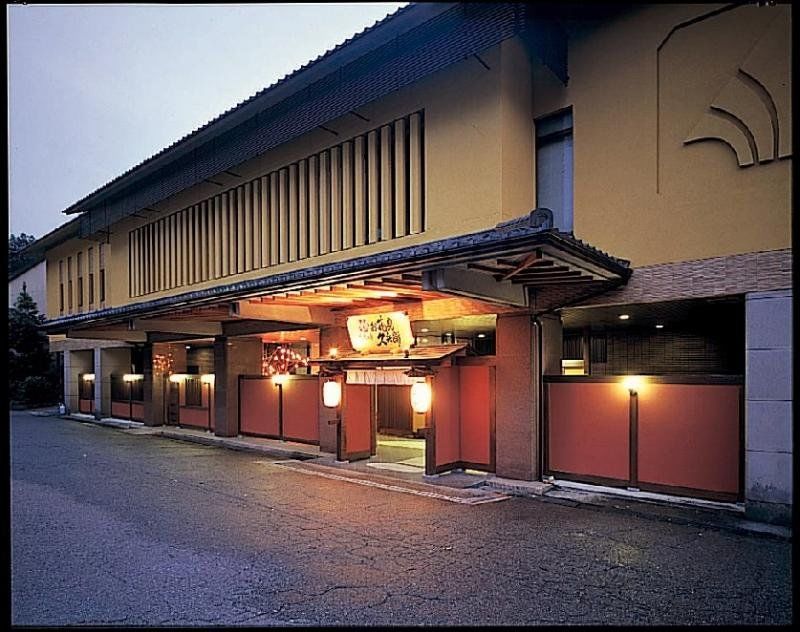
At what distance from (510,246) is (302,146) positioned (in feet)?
29.1

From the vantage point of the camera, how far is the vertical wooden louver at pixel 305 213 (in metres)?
12.4

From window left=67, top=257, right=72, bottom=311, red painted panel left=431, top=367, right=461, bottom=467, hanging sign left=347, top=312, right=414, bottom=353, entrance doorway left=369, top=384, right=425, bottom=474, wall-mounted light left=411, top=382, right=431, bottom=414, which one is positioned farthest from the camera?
window left=67, top=257, right=72, bottom=311

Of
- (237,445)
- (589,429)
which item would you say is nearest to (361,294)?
(589,429)

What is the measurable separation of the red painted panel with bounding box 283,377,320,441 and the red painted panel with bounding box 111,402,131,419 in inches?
425

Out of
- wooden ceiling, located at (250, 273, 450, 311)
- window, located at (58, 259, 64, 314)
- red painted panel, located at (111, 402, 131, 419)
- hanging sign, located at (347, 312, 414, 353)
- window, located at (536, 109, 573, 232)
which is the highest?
window, located at (536, 109, 573, 232)

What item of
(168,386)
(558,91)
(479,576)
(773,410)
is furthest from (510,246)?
(168,386)

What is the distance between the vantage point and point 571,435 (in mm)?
10289

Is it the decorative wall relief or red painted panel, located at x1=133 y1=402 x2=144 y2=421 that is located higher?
the decorative wall relief

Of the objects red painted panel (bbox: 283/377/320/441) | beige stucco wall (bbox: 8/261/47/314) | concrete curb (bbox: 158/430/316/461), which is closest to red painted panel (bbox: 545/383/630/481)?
concrete curb (bbox: 158/430/316/461)

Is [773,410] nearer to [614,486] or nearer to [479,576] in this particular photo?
[614,486]

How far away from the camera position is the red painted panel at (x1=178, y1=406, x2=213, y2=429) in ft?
63.9

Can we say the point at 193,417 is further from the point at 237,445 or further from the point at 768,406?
the point at 768,406

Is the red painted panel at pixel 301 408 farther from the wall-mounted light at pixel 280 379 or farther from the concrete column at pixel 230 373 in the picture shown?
the concrete column at pixel 230 373

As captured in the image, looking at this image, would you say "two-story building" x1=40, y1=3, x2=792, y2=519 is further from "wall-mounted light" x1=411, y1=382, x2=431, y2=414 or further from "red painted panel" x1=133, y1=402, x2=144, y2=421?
"red painted panel" x1=133, y1=402, x2=144, y2=421
